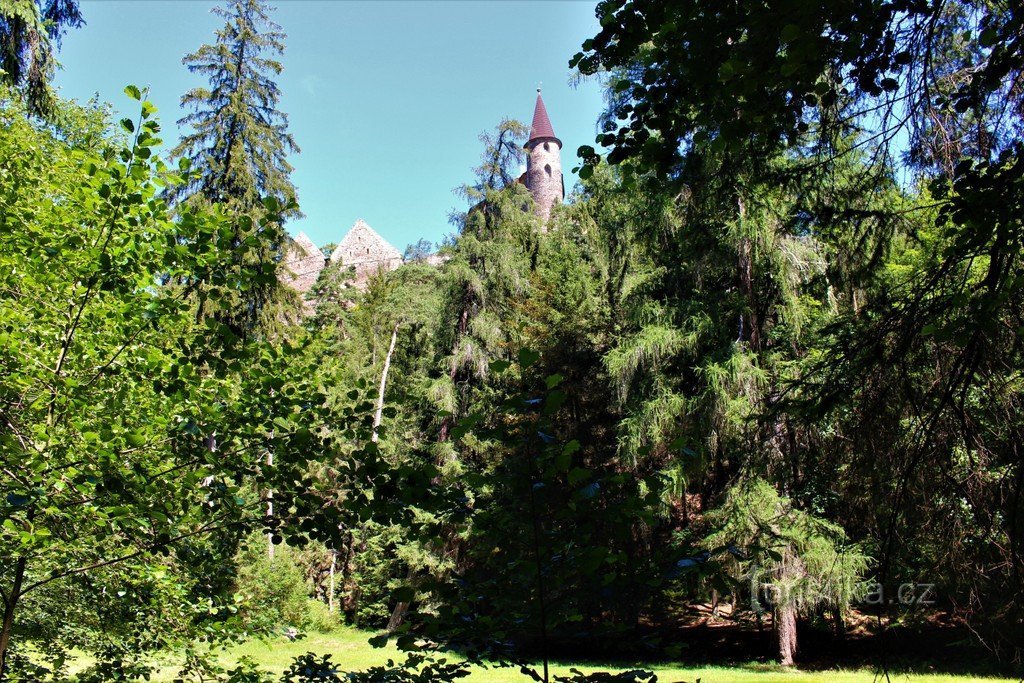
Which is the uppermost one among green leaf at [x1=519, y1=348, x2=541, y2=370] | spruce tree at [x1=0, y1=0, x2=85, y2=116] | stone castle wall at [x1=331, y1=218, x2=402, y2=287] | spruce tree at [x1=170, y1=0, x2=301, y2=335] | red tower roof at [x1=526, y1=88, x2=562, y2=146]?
red tower roof at [x1=526, y1=88, x2=562, y2=146]

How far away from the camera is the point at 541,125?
41188 mm

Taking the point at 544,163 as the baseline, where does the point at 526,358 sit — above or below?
below

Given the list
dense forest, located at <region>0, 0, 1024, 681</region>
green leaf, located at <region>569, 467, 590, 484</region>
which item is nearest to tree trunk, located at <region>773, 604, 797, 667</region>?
dense forest, located at <region>0, 0, 1024, 681</region>

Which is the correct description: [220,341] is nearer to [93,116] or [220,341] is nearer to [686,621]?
[93,116]

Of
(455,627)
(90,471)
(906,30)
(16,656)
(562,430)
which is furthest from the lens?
(562,430)

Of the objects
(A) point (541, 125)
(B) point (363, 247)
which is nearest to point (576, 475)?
(A) point (541, 125)

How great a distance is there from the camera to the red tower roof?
40500 mm

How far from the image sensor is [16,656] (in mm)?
4668

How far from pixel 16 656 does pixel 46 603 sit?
340mm

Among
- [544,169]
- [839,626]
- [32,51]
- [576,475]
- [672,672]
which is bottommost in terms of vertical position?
[672,672]

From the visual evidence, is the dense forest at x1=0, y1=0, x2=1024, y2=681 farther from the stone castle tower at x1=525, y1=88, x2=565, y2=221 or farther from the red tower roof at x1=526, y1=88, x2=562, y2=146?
the red tower roof at x1=526, y1=88, x2=562, y2=146

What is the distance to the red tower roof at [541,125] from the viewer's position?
40.5 m

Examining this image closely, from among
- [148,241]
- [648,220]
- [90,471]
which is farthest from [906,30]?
[648,220]

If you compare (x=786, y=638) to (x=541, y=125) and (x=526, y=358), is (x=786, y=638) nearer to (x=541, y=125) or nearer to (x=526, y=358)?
(x=526, y=358)
